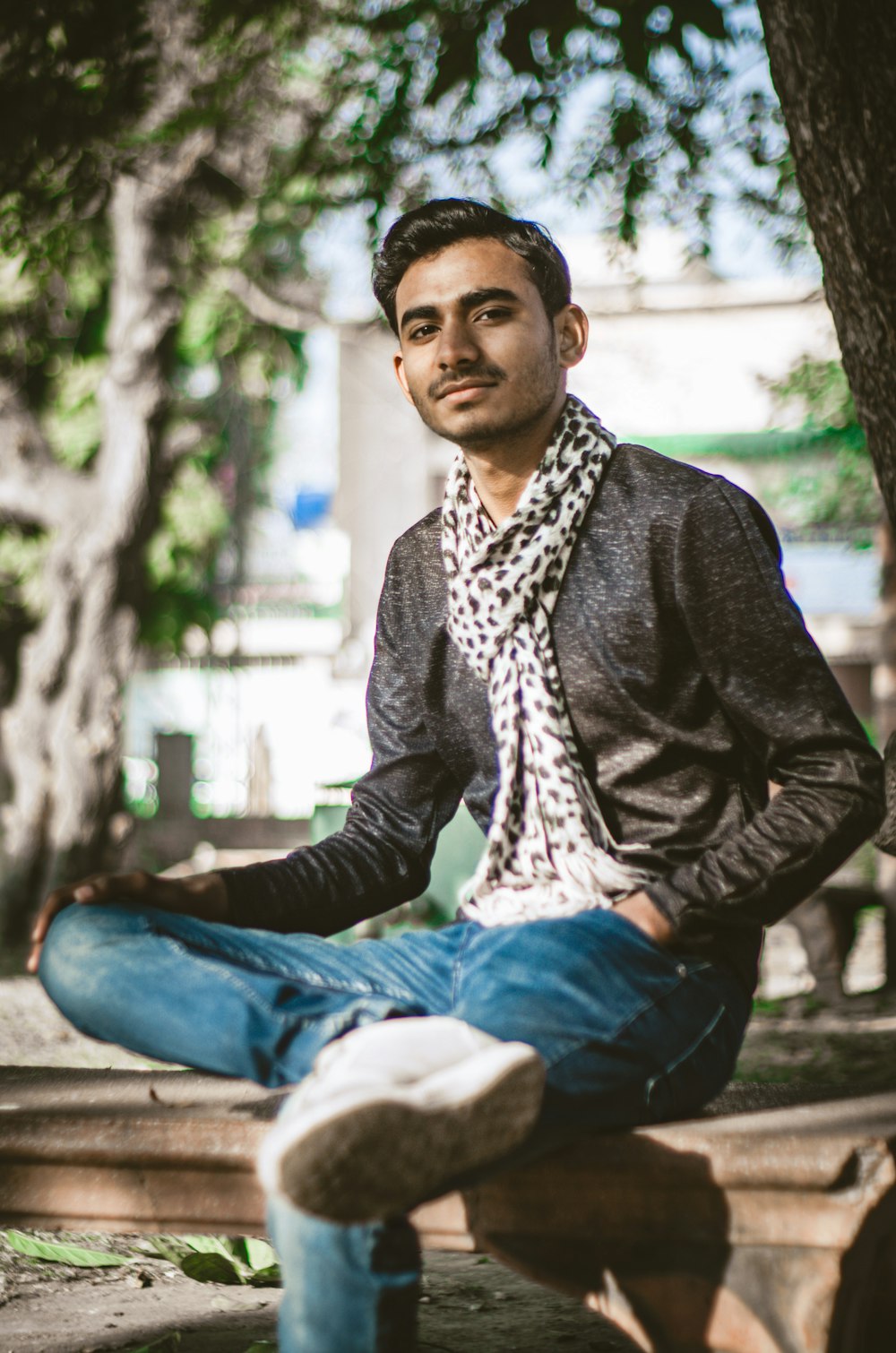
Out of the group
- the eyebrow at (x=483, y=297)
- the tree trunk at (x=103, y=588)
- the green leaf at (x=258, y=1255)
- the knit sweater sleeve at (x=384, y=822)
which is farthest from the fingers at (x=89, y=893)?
the tree trunk at (x=103, y=588)

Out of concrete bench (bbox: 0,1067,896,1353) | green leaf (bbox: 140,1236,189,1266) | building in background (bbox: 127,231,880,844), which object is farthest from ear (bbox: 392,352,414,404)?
building in background (bbox: 127,231,880,844)

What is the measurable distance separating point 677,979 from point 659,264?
1901cm

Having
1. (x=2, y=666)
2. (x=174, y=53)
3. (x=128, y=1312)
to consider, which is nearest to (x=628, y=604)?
(x=128, y=1312)

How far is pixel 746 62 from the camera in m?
5.43

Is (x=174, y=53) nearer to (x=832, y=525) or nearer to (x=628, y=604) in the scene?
(x=832, y=525)

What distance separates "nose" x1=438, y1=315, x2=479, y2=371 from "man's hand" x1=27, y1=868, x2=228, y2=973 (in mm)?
1009

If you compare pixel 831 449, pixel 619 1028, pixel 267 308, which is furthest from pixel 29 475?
pixel 619 1028

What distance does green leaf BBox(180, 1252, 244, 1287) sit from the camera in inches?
134

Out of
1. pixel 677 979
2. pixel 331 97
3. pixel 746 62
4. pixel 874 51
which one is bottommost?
pixel 677 979

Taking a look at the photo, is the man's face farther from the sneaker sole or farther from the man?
the sneaker sole

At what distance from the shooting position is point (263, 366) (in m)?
14.0

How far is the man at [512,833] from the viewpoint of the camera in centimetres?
178

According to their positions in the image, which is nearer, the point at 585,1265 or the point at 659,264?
the point at 585,1265

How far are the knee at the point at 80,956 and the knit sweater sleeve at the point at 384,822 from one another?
1.12 ft
